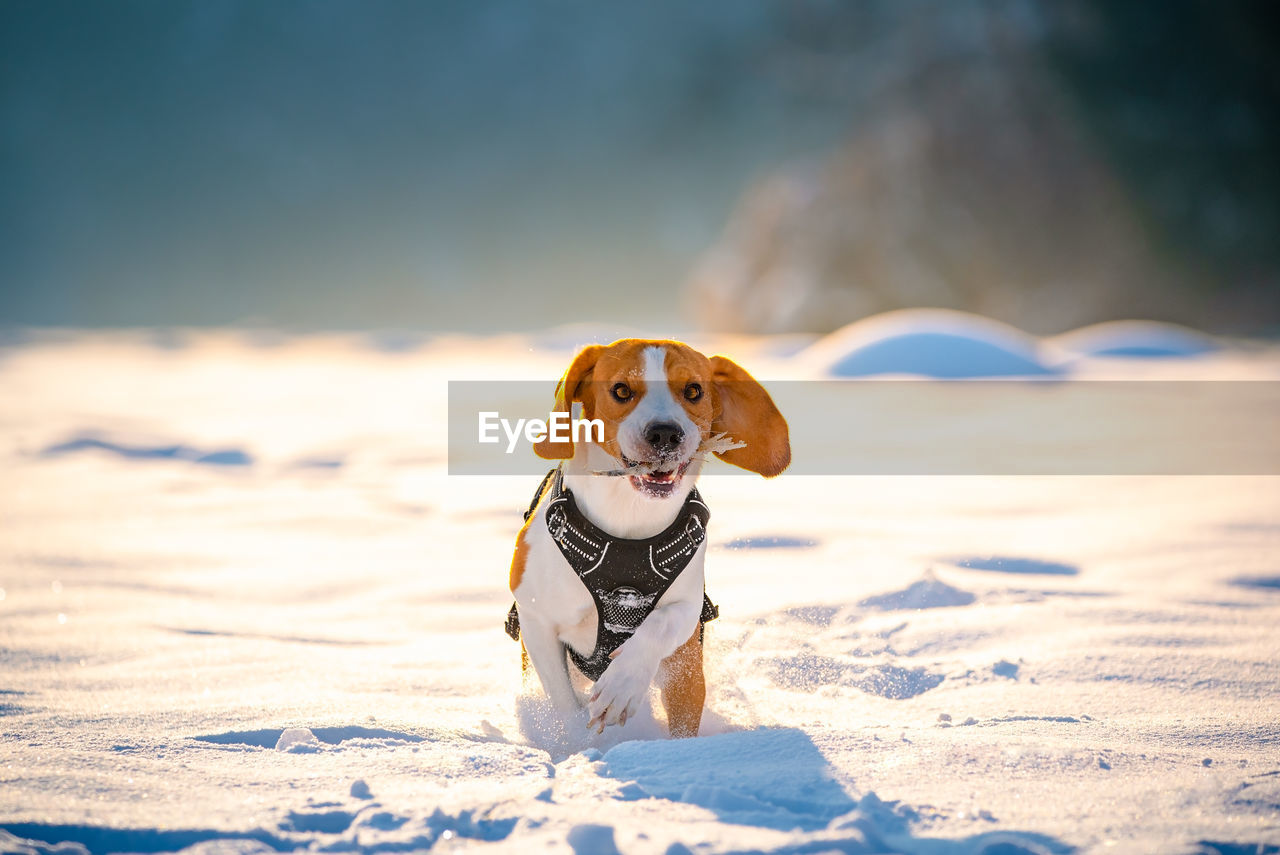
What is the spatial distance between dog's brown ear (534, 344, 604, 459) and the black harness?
13cm

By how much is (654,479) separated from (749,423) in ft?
1.31

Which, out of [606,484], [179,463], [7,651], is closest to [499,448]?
[179,463]

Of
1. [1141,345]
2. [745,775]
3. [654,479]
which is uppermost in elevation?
[1141,345]

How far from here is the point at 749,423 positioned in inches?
112

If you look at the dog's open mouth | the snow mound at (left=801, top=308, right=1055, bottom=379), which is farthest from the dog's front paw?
the snow mound at (left=801, top=308, right=1055, bottom=379)

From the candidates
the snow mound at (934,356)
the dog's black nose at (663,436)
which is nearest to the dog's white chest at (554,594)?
the dog's black nose at (663,436)

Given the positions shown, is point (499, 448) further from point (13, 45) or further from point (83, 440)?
point (13, 45)

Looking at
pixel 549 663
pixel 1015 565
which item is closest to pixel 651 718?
pixel 549 663

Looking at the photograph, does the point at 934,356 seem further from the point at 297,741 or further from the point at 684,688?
the point at 297,741

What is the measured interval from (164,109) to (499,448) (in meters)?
63.4

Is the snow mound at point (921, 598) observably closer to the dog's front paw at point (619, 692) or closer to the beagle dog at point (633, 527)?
the beagle dog at point (633, 527)

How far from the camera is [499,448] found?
798cm

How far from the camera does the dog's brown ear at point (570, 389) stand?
2.73m

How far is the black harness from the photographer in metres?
2.62
